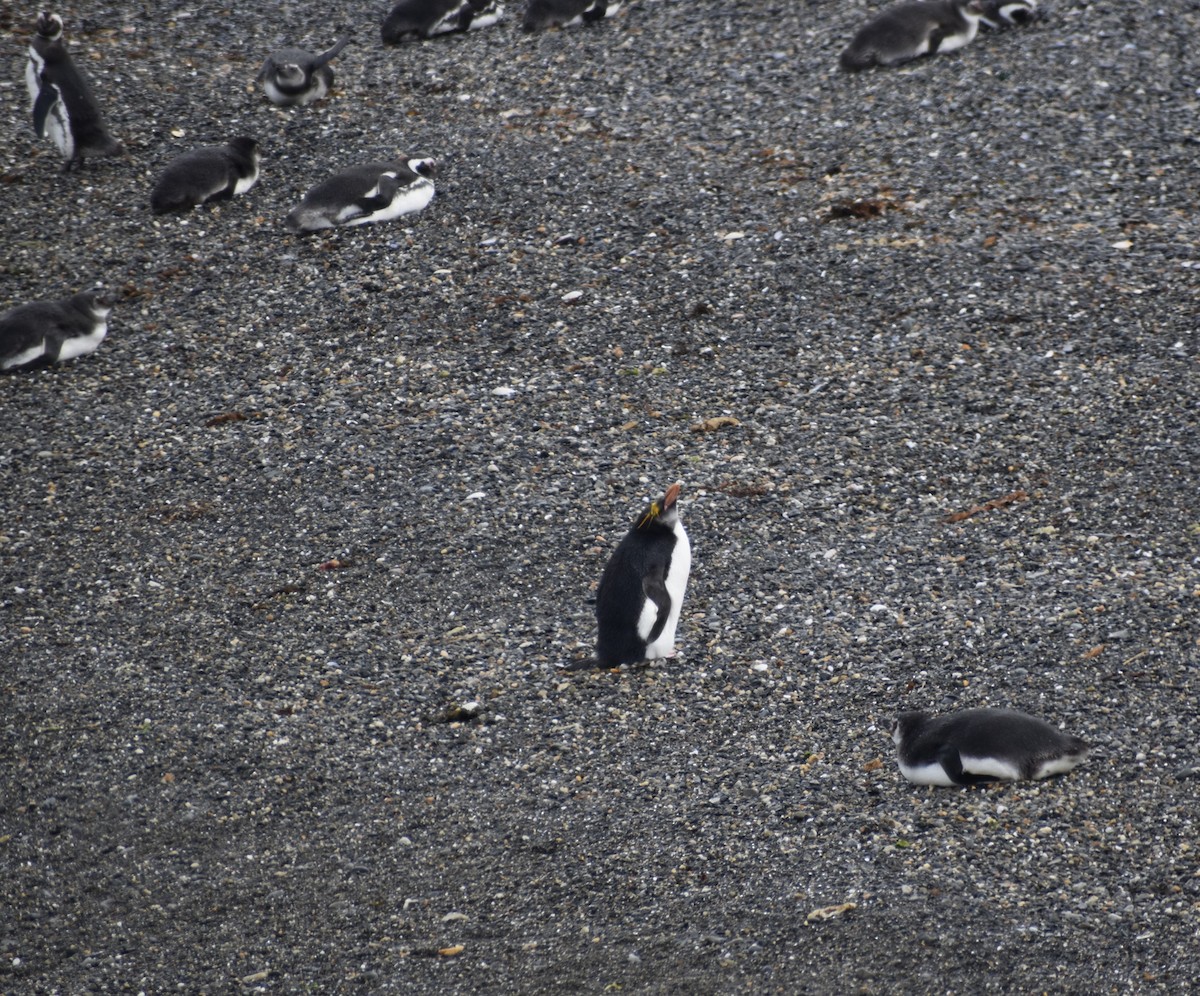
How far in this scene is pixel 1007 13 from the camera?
9.65 metres

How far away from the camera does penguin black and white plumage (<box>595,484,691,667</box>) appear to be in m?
4.84

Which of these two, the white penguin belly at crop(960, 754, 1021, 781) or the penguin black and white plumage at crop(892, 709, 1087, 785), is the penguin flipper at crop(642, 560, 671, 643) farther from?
the white penguin belly at crop(960, 754, 1021, 781)

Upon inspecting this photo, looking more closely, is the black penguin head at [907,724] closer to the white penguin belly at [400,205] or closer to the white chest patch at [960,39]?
the white penguin belly at [400,205]

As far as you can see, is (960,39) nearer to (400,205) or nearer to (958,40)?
(958,40)

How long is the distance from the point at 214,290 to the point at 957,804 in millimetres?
5447

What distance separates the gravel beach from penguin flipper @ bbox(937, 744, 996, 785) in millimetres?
60

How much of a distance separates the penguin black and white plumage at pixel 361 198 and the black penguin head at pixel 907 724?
5083 mm

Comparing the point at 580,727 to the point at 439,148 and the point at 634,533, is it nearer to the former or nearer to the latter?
the point at 634,533

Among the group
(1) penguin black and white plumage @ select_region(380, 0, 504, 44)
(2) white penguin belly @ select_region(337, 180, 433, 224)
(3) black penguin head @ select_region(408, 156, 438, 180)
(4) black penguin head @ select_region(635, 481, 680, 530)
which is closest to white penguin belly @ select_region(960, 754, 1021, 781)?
(4) black penguin head @ select_region(635, 481, 680, 530)

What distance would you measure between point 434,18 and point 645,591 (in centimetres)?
704

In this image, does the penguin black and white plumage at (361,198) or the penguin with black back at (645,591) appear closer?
the penguin with black back at (645,591)

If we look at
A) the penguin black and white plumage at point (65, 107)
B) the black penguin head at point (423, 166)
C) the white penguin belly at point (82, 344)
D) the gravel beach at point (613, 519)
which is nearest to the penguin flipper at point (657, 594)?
the gravel beach at point (613, 519)

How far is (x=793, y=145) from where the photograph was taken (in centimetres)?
871

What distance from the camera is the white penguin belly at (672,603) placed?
16.0 ft
